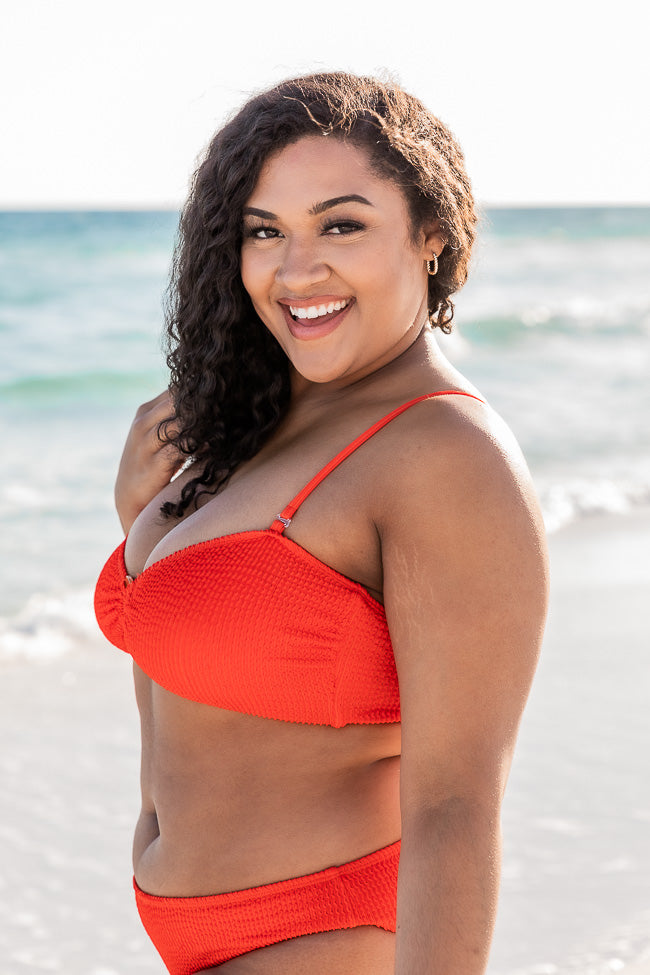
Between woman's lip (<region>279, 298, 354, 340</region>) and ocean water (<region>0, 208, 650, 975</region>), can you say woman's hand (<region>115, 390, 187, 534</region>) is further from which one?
ocean water (<region>0, 208, 650, 975</region>)

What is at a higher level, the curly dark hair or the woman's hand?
the curly dark hair

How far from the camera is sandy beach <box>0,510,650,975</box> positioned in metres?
3.20

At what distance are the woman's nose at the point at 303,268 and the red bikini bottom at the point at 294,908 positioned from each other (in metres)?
0.91

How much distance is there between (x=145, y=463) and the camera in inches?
87.7

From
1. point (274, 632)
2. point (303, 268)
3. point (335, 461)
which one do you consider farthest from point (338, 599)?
point (303, 268)

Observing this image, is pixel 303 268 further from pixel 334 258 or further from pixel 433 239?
pixel 433 239

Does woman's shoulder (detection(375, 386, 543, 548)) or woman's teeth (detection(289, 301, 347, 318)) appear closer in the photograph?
woman's shoulder (detection(375, 386, 543, 548))

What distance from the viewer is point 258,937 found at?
5.49ft

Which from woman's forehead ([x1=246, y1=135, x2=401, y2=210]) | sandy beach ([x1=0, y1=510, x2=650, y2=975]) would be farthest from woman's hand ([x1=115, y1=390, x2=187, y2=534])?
sandy beach ([x1=0, y1=510, x2=650, y2=975])

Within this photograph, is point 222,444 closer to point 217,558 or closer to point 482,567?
point 217,558

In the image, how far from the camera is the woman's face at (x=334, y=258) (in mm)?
1713

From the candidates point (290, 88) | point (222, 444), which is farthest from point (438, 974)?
point (290, 88)

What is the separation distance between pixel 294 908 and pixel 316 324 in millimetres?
917

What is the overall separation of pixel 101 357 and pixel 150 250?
453 inches
